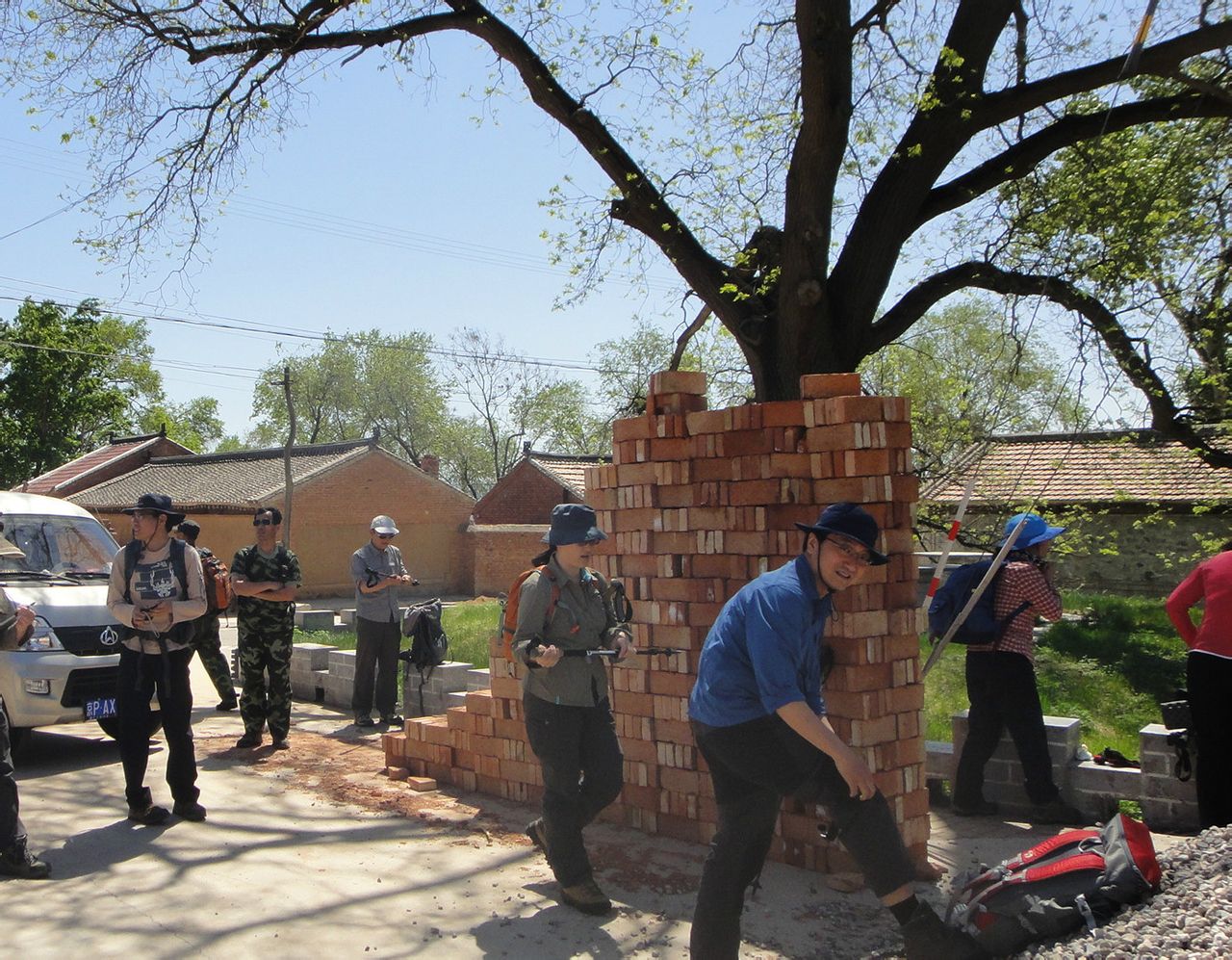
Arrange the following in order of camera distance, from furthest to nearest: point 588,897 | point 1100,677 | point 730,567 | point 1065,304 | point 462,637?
point 462,637, point 1100,677, point 1065,304, point 730,567, point 588,897

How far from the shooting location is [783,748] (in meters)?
3.93

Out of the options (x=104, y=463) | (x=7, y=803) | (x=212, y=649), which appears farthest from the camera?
(x=104, y=463)

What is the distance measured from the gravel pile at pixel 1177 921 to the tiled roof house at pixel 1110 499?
21.1 ft

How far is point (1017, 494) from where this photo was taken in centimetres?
1276

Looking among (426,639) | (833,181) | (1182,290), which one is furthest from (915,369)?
(426,639)

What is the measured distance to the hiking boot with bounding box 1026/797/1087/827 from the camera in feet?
20.5

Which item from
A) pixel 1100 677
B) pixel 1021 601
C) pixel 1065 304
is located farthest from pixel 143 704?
pixel 1100 677

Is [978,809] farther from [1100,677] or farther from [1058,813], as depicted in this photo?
[1100,677]

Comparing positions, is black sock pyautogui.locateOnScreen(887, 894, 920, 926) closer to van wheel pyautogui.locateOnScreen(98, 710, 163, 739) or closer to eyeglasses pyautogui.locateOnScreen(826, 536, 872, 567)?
eyeglasses pyautogui.locateOnScreen(826, 536, 872, 567)

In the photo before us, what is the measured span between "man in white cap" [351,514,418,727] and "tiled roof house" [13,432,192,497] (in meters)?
36.0

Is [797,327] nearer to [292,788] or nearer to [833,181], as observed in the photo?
[833,181]

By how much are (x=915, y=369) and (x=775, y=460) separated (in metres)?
11.5

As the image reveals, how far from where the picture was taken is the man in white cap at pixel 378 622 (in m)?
9.37

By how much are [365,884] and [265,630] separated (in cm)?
371
